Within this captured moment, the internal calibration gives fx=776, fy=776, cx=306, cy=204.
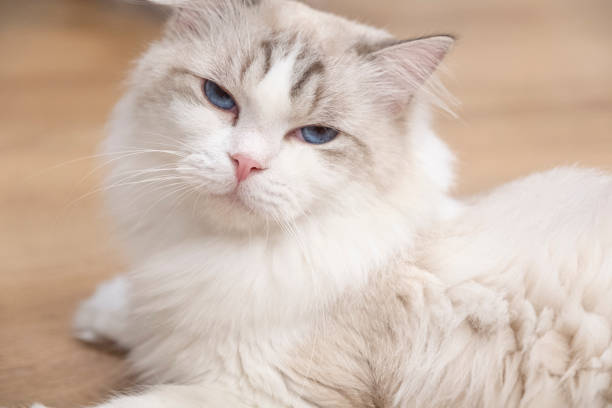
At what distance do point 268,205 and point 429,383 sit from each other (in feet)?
1.39

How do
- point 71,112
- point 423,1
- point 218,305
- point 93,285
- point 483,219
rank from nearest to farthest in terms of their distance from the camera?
point 218,305, point 483,219, point 93,285, point 71,112, point 423,1

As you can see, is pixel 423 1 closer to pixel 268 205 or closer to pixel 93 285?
pixel 93 285

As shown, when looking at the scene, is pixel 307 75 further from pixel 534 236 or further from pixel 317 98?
pixel 534 236

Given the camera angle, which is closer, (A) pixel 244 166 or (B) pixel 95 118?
(A) pixel 244 166

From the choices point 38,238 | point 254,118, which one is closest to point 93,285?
point 38,238

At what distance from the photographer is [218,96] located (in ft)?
4.35

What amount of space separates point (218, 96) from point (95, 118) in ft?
4.52

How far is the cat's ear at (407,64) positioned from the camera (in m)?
1.31

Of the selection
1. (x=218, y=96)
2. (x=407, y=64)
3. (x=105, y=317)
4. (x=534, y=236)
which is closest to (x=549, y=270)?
(x=534, y=236)

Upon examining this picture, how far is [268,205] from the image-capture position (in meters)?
1.25

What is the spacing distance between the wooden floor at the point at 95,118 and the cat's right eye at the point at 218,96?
45 cm

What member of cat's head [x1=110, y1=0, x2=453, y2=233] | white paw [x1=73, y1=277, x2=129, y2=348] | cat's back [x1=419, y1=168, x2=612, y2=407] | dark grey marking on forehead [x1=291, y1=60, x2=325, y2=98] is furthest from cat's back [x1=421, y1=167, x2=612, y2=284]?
white paw [x1=73, y1=277, x2=129, y2=348]

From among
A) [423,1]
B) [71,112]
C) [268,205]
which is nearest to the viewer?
[268,205]

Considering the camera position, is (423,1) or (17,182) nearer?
(17,182)
